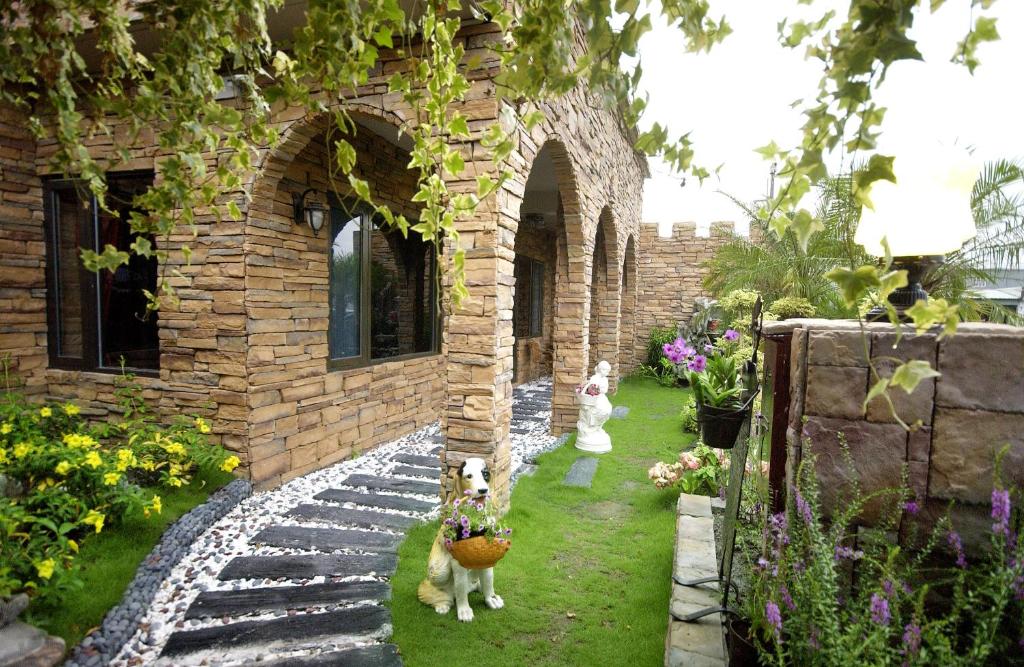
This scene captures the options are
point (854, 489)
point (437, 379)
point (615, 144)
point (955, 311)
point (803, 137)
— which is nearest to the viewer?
point (955, 311)

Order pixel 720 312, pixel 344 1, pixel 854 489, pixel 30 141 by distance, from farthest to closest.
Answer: pixel 720 312
pixel 30 141
pixel 854 489
pixel 344 1

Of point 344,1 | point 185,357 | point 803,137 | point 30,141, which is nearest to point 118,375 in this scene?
point 185,357

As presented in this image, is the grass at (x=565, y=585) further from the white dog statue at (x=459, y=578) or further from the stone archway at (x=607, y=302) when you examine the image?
the stone archway at (x=607, y=302)

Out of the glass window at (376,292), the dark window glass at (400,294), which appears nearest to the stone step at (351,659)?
the glass window at (376,292)

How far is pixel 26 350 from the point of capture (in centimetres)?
424

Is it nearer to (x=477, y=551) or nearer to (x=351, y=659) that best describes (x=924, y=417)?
(x=477, y=551)

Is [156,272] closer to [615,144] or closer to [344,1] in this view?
[344,1]

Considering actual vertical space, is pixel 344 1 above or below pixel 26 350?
above

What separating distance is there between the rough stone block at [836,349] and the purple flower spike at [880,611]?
0.61m

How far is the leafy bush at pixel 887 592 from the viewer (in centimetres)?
117

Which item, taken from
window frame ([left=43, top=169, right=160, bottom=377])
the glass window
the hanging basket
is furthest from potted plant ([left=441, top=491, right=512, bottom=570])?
window frame ([left=43, top=169, right=160, bottom=377])

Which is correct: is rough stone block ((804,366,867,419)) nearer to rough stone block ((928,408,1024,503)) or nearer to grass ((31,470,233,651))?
rough stone block ((928,408,1024,503))

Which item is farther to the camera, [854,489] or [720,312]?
[720,312]

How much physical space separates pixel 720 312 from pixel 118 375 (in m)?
9.48
